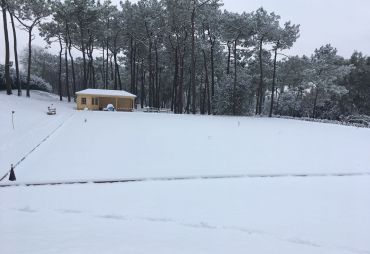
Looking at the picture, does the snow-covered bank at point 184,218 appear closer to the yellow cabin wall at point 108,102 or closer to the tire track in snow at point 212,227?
the tire track in snow at point 212,227

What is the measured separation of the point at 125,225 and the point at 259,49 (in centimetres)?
4723

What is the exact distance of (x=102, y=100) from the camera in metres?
42.5

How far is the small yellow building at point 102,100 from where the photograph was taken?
40.8 m

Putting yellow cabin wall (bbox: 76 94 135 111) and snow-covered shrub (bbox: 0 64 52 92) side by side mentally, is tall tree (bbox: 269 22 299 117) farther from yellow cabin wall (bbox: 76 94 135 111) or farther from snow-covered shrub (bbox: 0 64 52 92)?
snow-covered shrub (bbox: 0 64 52 92)

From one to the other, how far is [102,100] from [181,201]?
3613 centimetres

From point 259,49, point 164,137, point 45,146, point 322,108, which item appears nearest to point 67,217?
point 45,146

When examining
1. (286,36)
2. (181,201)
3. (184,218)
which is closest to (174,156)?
(181,201)

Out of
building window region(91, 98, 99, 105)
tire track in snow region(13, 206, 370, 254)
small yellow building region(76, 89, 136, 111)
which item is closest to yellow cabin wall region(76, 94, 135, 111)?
small yellow building region(76, 89, 136, 111)

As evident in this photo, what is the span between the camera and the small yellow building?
40.8m

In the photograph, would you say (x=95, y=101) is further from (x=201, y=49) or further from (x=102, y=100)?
(x=201, y=49)

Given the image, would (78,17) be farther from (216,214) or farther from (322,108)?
(216,214)

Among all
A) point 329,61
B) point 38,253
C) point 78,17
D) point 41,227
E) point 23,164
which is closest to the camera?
point 38,253

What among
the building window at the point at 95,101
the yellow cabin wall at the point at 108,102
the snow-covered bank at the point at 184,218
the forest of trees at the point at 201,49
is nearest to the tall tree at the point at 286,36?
the forest of trees at the point at 201,49

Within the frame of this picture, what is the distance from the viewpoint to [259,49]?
50375 mm
